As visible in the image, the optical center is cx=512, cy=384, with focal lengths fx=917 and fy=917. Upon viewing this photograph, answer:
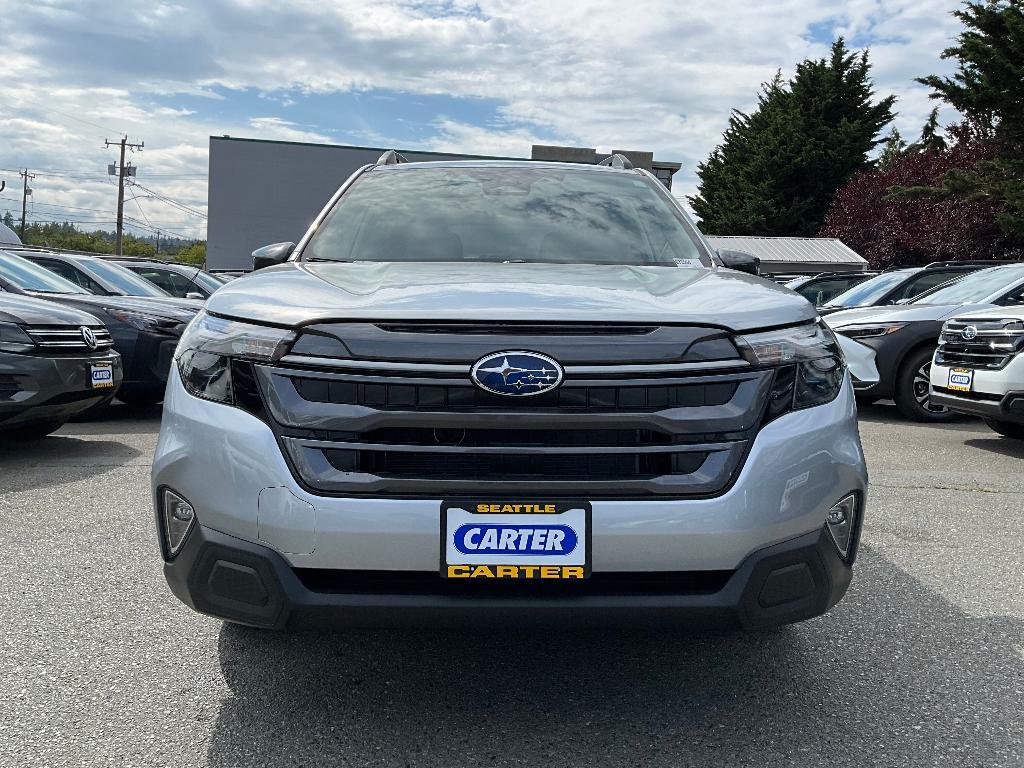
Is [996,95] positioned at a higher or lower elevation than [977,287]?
higher

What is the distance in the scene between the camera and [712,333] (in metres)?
2.35

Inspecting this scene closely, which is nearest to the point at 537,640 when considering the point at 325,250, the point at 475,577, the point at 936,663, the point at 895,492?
the point at 475,577

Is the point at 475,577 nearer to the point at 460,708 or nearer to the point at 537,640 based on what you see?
the point at 460,708

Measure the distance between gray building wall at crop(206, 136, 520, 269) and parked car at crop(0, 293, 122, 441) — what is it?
1488 inches

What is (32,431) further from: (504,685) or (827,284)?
(827,284)

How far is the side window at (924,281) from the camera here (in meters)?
10.5

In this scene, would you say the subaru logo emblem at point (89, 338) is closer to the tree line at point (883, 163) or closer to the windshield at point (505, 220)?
the windshield at point (505, 220)

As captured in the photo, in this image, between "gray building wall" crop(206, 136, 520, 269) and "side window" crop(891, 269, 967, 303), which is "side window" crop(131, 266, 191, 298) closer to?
"side window" crop(891, 269, 967, 303)

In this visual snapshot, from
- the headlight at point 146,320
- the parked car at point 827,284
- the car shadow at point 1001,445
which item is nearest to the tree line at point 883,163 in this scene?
the parked car at point 827,284

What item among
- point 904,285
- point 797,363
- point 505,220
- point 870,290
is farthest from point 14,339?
point 904,285

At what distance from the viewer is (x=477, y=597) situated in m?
2.26

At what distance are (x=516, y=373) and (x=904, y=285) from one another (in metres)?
9.45

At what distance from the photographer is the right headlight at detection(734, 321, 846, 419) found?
93.5 inches

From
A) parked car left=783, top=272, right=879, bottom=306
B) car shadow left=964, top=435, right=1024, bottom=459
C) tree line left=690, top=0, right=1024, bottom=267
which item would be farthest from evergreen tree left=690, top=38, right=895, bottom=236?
car shadow left=964, top=435, right=1024, bottom=459
